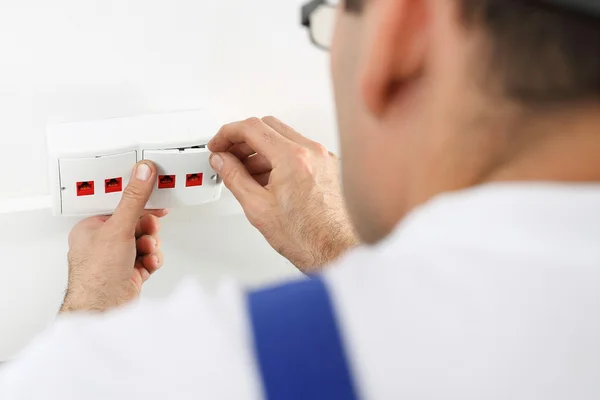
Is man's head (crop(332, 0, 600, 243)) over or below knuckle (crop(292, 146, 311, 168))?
over

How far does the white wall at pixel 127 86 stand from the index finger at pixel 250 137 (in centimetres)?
2

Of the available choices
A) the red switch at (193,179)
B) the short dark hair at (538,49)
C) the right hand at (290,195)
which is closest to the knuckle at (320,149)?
the right hand at (290,195)

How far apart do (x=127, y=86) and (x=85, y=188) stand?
3.6 inches

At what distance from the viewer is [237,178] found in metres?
0.58

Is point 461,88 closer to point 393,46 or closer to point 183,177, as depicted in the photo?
point 393,46

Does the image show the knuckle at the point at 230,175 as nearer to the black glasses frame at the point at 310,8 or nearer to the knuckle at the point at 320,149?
the knuckle at the point at 320,149

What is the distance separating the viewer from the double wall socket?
0.51 meters

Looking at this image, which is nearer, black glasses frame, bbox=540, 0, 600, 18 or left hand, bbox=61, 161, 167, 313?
black glasses frame, bbox=540, 0, 600, 18

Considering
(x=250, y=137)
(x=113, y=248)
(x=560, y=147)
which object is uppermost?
(x=560, y=147)

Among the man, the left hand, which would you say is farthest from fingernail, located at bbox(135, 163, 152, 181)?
the man

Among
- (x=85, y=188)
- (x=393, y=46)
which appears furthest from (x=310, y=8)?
(x=85, y=188)

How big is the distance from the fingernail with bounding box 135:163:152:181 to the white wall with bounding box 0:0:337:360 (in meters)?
0.04

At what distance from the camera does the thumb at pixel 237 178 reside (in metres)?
0.57

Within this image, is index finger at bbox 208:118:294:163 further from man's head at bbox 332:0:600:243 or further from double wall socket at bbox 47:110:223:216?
man's head at bbox 332:0:600:243
